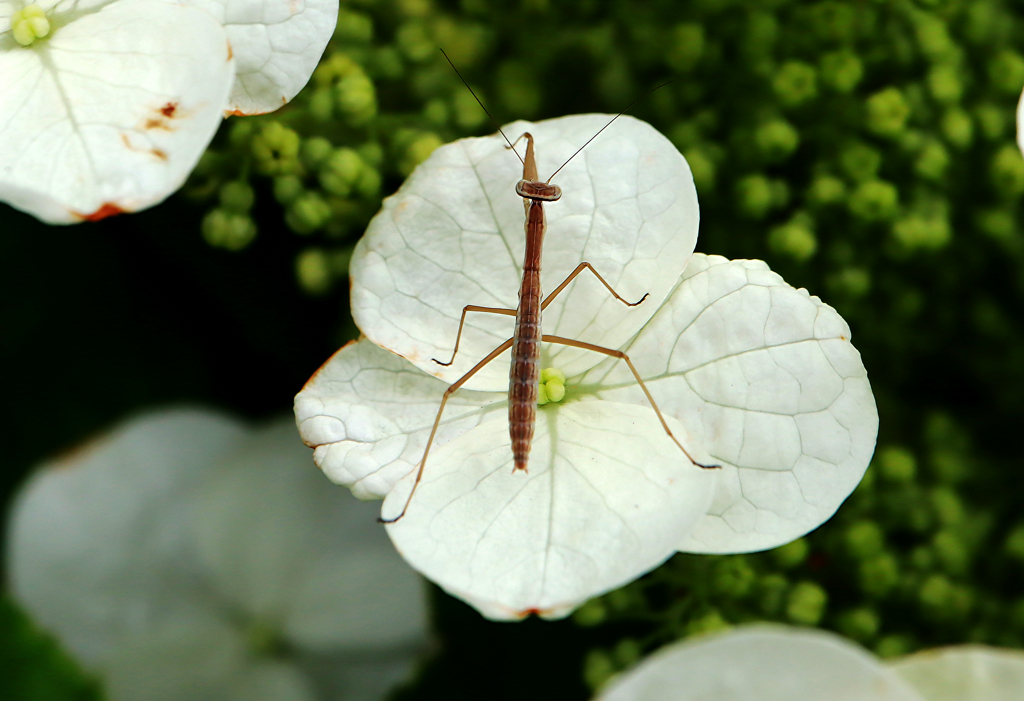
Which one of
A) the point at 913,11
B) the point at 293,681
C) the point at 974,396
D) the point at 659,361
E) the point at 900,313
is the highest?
the point at 913,11

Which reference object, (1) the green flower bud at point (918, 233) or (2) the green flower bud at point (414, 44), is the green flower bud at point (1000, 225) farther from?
(2) the green flower bud at point (414, 44)

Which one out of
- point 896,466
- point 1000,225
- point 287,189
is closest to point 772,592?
point 896,466

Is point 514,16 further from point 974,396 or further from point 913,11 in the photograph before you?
point 974,396

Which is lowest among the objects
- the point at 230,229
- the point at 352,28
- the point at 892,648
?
the point at 892,648

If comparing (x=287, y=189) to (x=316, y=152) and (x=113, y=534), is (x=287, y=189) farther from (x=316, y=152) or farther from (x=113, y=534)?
(x=113, y=534)

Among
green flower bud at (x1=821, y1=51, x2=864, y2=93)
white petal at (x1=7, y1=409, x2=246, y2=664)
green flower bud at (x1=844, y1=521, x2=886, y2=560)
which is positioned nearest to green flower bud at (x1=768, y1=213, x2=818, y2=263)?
green flower bud at (x1=821, y1=51, x2=864, y2=93)

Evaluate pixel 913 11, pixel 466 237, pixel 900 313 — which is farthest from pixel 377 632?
pixel 913 11

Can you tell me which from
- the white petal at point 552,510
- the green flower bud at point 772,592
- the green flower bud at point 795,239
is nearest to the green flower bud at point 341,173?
the white petal at point 552,510
